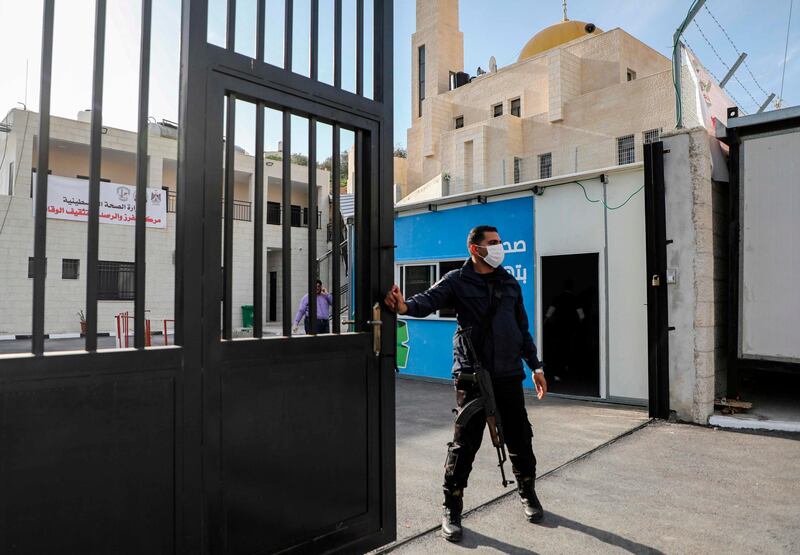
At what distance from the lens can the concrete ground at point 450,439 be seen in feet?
13.2

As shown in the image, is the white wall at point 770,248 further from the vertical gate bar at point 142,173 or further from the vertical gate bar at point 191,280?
the vertical gate bar at point 142,173

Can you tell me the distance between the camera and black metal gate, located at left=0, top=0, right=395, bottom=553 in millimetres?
1933

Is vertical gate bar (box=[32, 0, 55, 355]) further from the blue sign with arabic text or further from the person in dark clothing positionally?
the blue sign with arabic text

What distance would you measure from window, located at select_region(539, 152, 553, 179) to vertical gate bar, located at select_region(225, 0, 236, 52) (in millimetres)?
20334

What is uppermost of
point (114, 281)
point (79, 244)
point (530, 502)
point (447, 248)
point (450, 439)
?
point (79, 244)

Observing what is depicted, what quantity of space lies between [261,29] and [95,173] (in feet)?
3.41

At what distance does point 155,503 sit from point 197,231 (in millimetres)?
1088

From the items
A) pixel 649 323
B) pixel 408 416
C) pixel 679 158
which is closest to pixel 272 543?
pixel 408 416

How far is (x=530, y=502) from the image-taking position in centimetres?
366

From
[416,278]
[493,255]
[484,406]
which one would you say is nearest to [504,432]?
[484,406]

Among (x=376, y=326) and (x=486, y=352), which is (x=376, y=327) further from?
(x=486, y=352)


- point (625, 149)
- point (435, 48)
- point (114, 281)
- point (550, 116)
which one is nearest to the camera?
point (625, 149)

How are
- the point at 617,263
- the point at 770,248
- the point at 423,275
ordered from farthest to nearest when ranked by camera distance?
the point at 423,275, the point at 617,263, the point at 770,248

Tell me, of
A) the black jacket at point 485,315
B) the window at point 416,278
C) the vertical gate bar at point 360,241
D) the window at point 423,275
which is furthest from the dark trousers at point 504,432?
the window at point 416,278
